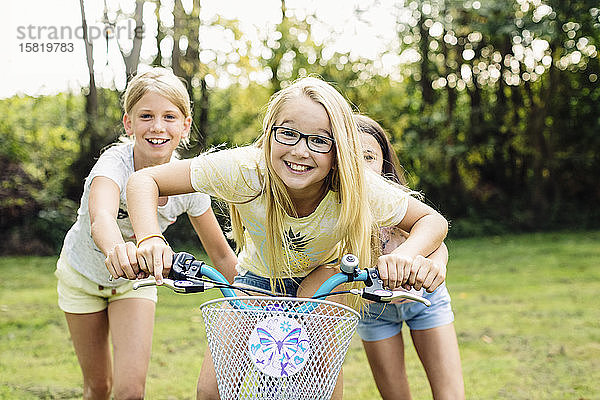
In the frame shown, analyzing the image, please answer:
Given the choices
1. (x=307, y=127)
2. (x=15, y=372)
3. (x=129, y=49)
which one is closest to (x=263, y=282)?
(x=307, y=127)

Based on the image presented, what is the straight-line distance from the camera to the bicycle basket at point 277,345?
2.22 m

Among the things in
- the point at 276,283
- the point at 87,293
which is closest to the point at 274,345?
the point at 276,283

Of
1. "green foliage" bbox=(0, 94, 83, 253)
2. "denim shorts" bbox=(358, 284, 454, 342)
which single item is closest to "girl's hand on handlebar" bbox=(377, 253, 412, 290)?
"denim shorts" bbox=(358, 284, 454, 342)

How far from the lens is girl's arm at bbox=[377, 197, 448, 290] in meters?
2.34

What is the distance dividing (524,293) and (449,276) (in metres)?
1.54

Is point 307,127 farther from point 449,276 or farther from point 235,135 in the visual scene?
point 235,135

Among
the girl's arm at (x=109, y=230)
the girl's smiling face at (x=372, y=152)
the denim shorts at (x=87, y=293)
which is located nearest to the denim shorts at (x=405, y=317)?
the girl's smiling face at (x=372, y=152)

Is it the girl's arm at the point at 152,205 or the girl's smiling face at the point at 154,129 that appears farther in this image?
the girl's smiling face at the point at 154,129

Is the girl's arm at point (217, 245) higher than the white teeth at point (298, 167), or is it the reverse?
the white teeth at point (298, 167)

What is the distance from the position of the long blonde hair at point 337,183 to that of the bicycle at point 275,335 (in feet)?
1.33

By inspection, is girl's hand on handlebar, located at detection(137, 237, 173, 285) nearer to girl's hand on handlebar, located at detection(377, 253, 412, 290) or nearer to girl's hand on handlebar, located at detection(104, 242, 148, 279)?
girl's hand on handlebar, located at detection(104, 242, 148, 279)

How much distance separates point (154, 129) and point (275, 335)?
177 centimetres

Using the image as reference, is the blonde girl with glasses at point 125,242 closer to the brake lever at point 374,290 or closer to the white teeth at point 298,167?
the white teeth at point 298,167

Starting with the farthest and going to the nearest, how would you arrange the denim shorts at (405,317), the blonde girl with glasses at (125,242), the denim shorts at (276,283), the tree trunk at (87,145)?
the tree trunk at (87,145)
the denim shorts at (405,317)
the blonde girl with glasses at (125,242)
the denim shorts at (276,283)
